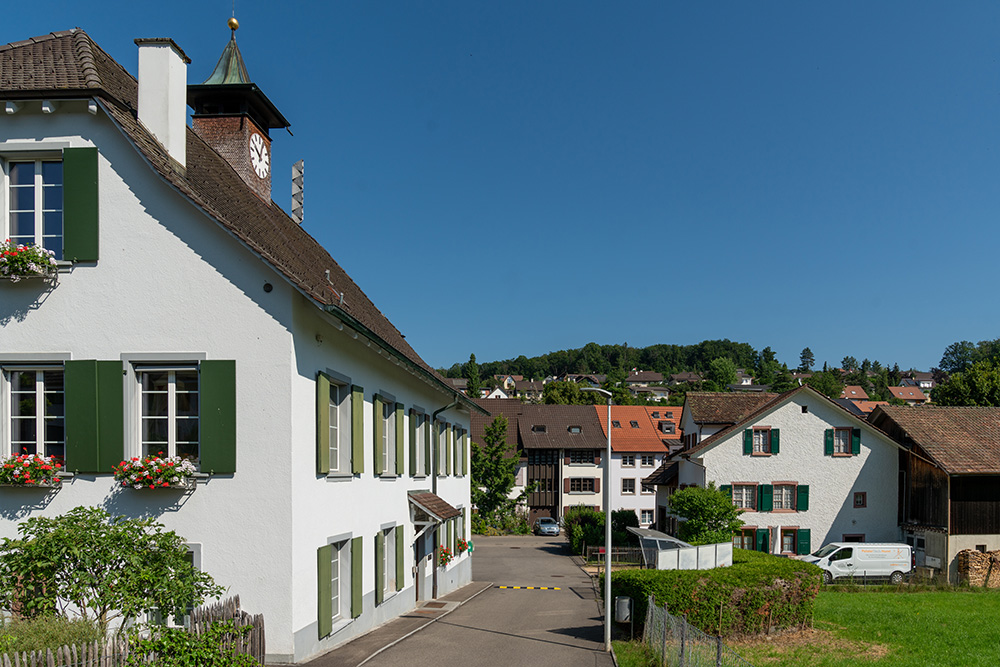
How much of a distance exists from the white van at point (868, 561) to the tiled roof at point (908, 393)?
15360 centimetres

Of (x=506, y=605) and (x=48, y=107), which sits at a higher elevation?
(x=48, y=107)

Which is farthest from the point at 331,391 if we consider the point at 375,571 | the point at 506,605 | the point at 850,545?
the point at 850,545

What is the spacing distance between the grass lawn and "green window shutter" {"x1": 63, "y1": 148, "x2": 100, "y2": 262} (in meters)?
14.5

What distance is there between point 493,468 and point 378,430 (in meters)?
40.7

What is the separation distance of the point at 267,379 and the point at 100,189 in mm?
4041

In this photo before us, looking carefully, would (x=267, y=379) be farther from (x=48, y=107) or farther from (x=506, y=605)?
(x=506, y=605)

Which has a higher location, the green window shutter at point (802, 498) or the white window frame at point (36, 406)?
the white window frame at point (36, 406)

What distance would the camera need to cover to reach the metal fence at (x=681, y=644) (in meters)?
10.9

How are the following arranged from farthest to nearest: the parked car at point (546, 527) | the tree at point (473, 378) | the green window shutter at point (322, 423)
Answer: the tree at point (473, 378) → the parked car at point (546, 527) → the green window shutter at point (322, 423)

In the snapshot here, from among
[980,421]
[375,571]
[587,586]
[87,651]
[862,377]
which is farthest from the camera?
[862,377]

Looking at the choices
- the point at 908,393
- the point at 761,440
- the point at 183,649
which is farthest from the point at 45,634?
the point at 908,393

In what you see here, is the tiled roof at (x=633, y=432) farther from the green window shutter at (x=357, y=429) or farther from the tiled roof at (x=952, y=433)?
the green window shutter at (x=357, y=429)

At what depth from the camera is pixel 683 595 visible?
18656 mm

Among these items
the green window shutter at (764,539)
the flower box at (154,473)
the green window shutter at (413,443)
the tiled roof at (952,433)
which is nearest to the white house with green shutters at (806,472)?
the green window shutter at (764,539)
